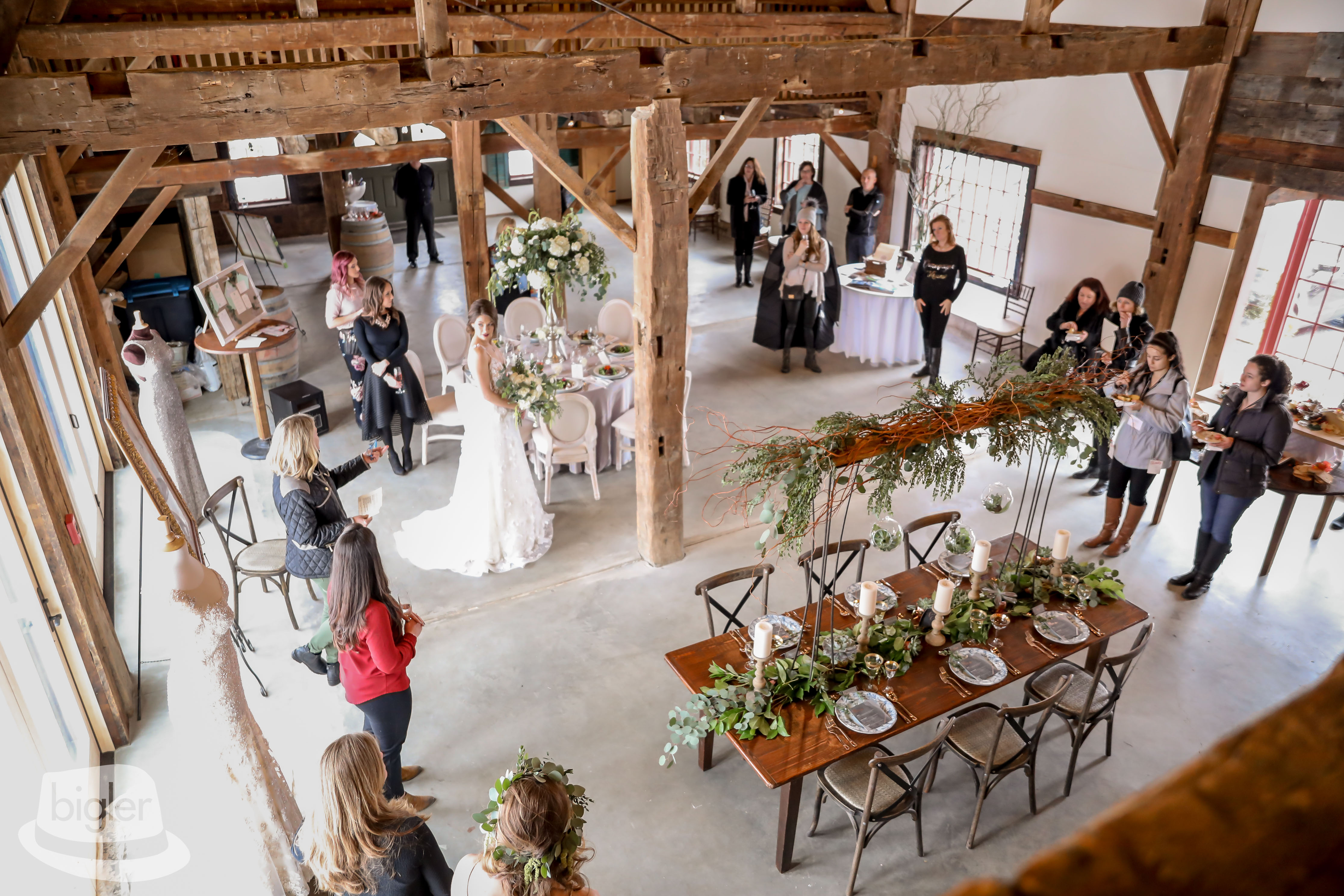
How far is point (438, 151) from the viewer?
30.8ft

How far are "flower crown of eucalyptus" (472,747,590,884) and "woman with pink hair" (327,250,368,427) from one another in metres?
5.17

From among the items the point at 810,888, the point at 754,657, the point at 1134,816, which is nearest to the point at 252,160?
the point at 754,657

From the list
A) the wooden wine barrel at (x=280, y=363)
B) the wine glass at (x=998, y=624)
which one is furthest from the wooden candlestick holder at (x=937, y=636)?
the wooden wine barrel at (x=280, y=363)

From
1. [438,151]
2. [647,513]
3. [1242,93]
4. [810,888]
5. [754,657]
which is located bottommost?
[810,888]

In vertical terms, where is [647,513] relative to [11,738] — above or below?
below

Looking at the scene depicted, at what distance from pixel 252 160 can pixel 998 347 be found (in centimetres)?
743

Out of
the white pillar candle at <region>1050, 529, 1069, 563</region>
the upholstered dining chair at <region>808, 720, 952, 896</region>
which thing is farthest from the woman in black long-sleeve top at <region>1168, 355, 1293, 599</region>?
the upholstered dining chair at <region>808, 720, 952, 896</region>

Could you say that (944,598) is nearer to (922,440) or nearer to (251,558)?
(922,440)

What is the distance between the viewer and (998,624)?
4762 millimetres

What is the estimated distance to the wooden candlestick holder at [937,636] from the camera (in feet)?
15.2

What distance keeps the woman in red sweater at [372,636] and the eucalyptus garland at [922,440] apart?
61.4 inches

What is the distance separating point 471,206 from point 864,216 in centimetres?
480

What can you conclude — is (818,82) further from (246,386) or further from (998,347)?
(246,386)

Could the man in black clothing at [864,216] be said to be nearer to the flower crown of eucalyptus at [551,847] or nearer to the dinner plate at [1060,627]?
the dinner plate at [1060,627]
